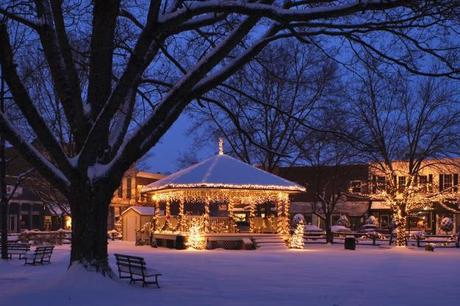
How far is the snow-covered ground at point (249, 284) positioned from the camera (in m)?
13.9

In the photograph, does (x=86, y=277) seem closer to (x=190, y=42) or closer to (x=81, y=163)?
(x=81, y=163)

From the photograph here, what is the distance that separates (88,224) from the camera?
14781 millimetres

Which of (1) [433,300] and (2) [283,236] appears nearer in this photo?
(1) [433,300]

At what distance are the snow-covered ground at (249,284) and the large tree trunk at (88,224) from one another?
34 cm

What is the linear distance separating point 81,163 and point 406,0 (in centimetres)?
759

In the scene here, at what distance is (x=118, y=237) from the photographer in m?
52.1

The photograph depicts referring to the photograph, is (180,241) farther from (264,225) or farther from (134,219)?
(134,219)

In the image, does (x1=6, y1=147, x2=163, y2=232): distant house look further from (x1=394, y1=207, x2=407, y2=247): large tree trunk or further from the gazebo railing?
(x1=394, y1=207, x2=407, y2=247): large tree trunk

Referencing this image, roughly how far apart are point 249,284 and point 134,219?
99.9 feet

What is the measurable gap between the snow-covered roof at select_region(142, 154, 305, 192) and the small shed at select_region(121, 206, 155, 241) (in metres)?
8.60

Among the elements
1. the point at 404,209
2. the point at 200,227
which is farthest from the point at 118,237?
the point at 404,209

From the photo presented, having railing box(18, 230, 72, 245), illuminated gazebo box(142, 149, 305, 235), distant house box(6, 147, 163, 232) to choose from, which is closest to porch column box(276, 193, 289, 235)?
illuminated gazebo box(142, 149, 305, 235)

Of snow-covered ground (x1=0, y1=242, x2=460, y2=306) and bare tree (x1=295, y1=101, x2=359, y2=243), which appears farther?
bare tree (x1=295, y1=101, x2=359, y2=243)

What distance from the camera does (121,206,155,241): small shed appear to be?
152 ft
